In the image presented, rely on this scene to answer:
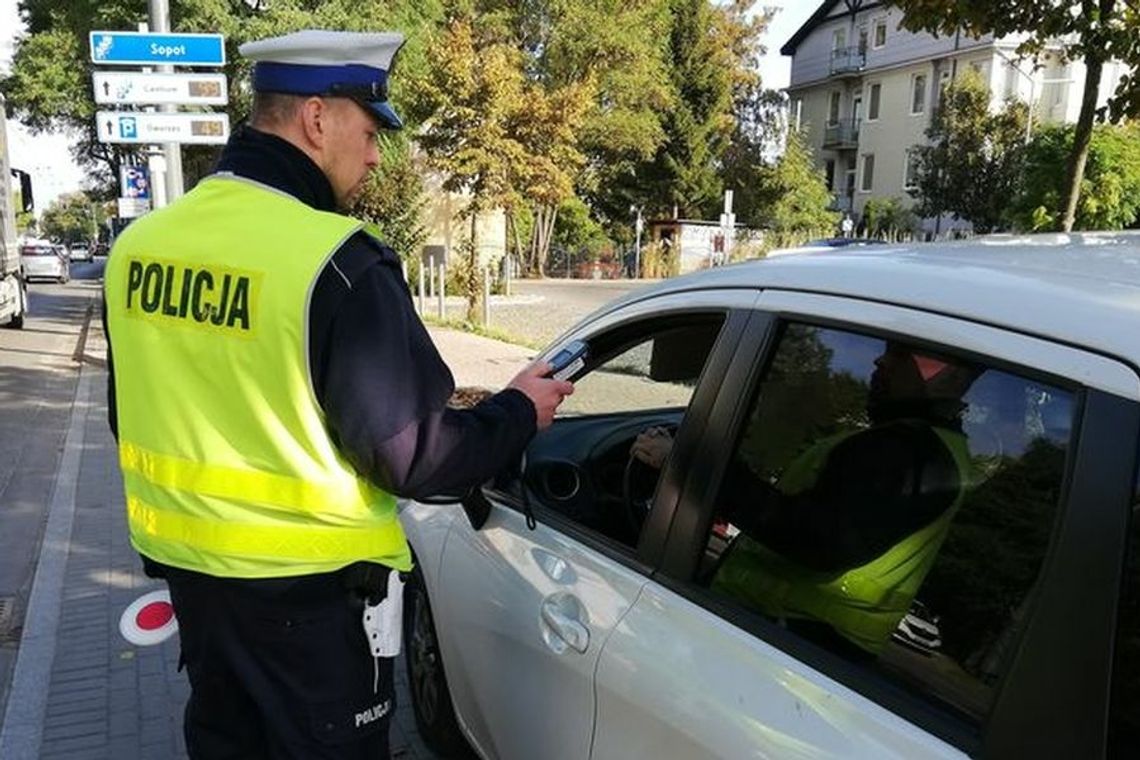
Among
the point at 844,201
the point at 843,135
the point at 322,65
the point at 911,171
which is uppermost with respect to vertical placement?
the point at 843,135

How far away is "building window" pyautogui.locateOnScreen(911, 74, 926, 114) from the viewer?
46.4 meters

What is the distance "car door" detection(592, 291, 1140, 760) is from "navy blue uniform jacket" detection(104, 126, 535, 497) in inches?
17.7

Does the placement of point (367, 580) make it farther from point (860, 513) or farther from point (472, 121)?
point (472, 121)

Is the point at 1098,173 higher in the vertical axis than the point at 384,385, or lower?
higher

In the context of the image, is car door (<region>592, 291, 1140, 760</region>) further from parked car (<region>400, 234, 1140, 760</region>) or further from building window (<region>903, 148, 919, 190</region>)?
building window (<region>903, 148, 919, 190</region>)

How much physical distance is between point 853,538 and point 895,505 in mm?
104

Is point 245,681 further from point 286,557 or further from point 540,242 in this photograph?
point 540,242

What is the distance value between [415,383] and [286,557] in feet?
1.39

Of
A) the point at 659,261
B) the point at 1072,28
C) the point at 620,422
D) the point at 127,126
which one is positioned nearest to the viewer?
the point at 620,422

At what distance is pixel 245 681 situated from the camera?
1.88 meters

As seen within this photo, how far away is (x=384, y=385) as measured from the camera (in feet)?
5.63

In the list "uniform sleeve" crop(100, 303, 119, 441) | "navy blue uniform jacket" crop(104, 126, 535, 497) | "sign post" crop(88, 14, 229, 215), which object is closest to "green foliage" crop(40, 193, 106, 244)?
"sign post" crop(88, 14, 229, 215)

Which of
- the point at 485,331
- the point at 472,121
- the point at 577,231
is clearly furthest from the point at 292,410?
the point at 577,231

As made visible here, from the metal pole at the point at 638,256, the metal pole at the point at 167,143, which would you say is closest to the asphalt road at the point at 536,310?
the metal pole at the point at 167,143
